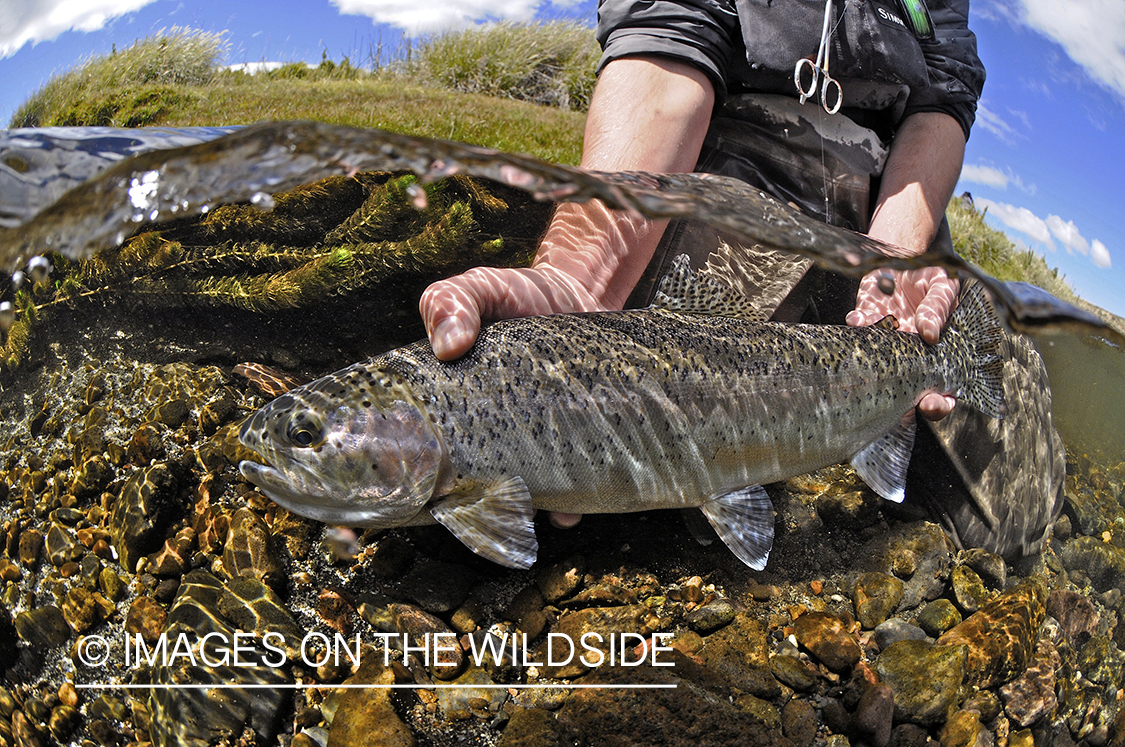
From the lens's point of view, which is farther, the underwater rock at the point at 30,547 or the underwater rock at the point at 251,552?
the underwater rock at the point at 30,547

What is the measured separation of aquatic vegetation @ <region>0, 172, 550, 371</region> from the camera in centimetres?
229

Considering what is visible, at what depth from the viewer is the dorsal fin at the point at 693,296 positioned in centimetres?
236

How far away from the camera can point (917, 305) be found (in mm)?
2582

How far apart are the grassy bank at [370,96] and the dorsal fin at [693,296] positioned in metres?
2.30

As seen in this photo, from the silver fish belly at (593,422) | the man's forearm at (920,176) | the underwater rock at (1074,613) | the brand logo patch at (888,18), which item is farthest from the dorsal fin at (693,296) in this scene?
the brand logo patch at (888,18)

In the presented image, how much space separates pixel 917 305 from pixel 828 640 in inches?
53.8

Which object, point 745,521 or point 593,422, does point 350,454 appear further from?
point 745,521

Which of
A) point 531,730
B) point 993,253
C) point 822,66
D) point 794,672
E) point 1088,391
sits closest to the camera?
point 531,730

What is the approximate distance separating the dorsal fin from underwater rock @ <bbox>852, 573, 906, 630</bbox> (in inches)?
40.7

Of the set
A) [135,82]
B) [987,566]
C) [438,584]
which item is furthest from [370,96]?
[987,566]

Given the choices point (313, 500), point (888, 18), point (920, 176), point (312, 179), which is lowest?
point (313, 500)

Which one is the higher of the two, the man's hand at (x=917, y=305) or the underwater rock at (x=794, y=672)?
the man's hand at (x=917, y=305)

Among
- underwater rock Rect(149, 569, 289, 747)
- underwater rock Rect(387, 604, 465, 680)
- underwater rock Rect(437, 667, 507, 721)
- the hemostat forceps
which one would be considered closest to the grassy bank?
the hemostat forceps

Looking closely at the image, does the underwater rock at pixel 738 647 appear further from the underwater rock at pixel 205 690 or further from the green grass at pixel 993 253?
the green grass at pixel 993 253
